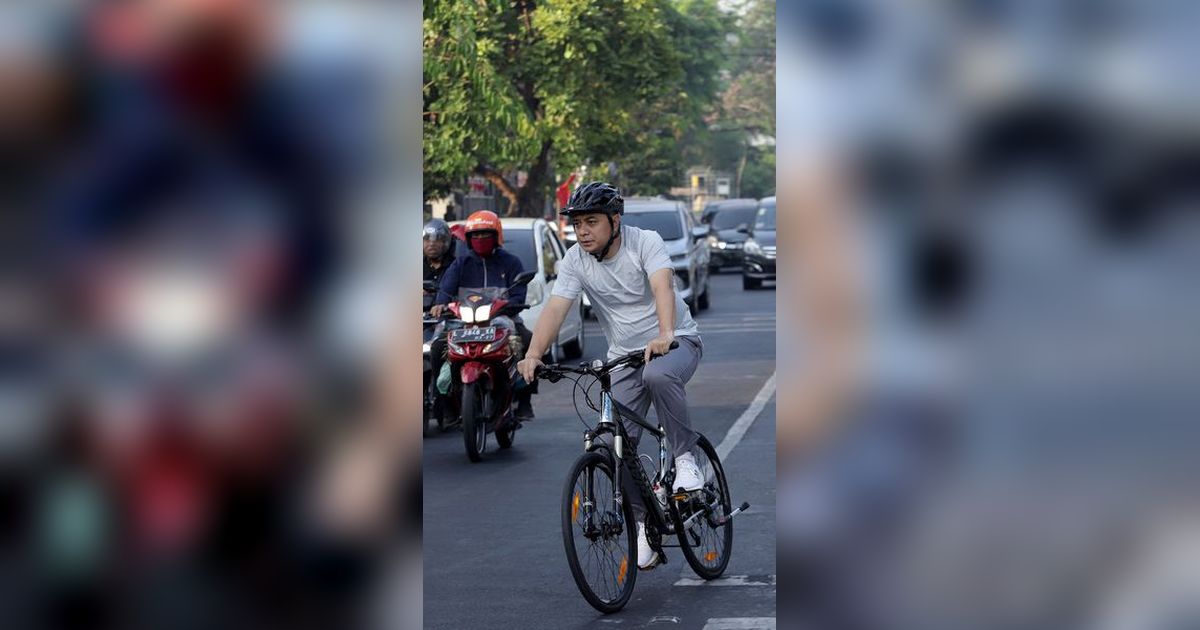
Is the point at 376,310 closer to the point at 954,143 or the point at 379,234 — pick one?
the point at 379,234

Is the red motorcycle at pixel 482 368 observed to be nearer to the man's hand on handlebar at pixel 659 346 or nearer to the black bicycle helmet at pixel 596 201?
the black bicycle helmet at pixel 596 201

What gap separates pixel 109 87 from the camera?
6.75 feet

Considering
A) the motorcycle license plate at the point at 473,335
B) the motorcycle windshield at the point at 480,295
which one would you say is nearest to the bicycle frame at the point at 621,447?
the motorcycle license plate at the point at 473,335

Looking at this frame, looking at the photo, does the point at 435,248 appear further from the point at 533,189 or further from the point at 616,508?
the point at 533,189

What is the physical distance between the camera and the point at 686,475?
707 centimetres

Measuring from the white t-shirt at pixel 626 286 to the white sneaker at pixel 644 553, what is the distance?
72 cm

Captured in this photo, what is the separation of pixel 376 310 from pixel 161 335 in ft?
0.83

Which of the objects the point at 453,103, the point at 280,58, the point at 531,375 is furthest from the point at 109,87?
the point at 453,103

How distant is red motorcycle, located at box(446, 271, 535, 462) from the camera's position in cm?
1155

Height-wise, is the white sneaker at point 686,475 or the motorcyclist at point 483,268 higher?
the motorcyclist at point 483,268

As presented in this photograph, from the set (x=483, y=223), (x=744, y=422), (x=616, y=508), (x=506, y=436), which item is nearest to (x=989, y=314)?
(x=616, y=508)

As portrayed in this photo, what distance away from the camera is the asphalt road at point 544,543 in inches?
263

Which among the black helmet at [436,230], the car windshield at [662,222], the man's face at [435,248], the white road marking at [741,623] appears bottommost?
the white road marking at [741,623]

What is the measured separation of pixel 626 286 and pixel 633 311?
0.45 feet
